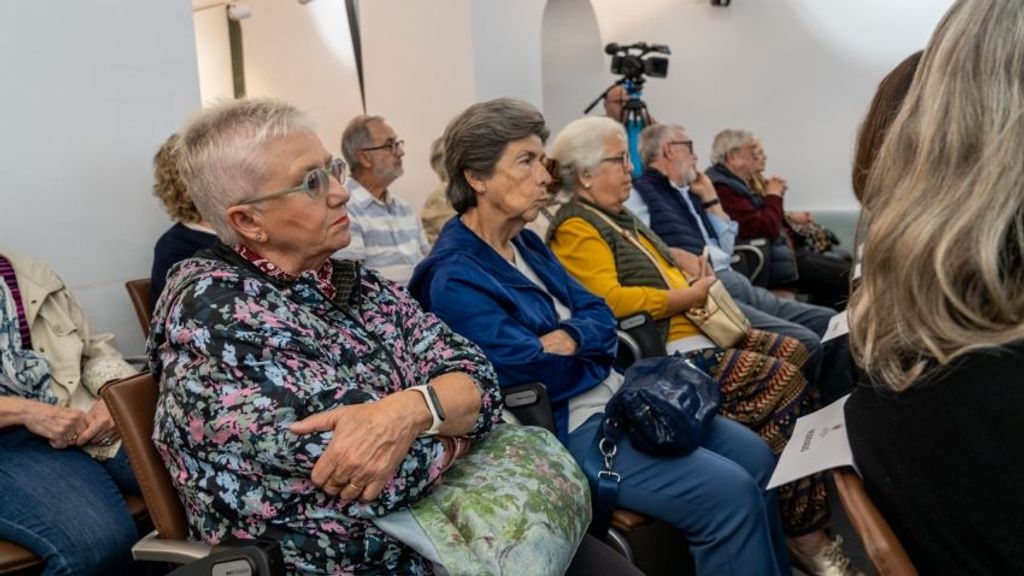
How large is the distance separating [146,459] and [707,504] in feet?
3.56

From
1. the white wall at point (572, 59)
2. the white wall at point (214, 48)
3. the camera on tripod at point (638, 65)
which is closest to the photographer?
the camera on tripod at point (638, 65)

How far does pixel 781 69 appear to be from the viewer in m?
6.62

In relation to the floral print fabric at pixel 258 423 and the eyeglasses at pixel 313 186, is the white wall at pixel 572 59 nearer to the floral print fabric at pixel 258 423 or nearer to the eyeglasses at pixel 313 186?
the eyeglasses at pixel 313 186

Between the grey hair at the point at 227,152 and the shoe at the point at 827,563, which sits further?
the shoe at the point at 827,563

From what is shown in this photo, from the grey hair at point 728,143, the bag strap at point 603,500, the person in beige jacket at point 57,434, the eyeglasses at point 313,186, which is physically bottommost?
the bag strap at point 603,500

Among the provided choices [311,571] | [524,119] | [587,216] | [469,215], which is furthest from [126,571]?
[587,216]

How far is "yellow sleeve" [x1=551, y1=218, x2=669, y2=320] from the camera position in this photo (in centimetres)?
261

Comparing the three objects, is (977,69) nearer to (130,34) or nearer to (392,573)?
(392,573)

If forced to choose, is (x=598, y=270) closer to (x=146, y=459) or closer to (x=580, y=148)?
(x=580, y=148)

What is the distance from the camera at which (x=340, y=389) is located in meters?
1.36

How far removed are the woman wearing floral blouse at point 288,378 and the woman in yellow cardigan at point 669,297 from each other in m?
1.10

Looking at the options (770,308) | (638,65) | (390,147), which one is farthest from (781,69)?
(390,147)

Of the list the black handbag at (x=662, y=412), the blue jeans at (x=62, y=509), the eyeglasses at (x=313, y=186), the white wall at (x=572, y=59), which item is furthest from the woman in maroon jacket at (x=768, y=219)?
the blue jeans at (x=62, y=509)

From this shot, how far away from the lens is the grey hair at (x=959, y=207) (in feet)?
2.81
